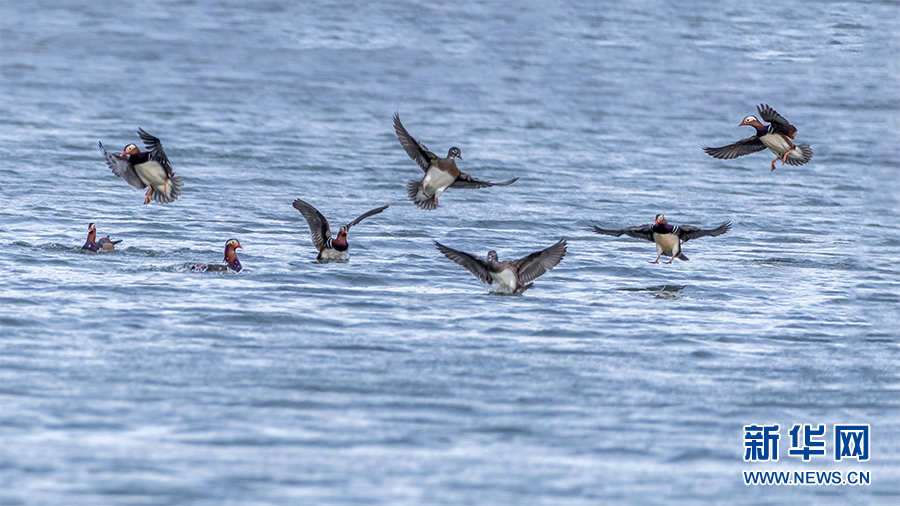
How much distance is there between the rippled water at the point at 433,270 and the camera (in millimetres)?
10062

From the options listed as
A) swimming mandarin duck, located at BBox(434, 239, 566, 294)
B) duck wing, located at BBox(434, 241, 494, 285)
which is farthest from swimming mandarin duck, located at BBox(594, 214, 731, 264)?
duck wing, located at BBox(434, 241, 494, 285)

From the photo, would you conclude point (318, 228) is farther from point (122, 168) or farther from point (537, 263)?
point (537, 263)

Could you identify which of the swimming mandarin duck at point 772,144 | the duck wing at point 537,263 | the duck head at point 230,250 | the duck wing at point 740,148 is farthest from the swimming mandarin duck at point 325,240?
the swimming mandarin duck at point 772,144

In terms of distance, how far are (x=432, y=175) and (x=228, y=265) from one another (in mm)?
3078

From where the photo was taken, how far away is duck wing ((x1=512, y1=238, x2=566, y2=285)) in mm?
15664

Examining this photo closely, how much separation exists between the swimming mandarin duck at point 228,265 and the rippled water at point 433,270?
0.15m

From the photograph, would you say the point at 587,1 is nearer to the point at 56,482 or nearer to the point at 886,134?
the point at 886,134

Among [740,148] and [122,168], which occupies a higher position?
[740,148]

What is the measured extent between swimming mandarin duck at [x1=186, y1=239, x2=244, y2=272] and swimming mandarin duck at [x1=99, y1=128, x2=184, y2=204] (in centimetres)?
123

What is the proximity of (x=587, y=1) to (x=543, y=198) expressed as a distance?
22.5 meters

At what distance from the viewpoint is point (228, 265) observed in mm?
16844

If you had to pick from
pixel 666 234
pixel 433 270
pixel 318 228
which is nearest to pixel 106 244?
pixel 318 228

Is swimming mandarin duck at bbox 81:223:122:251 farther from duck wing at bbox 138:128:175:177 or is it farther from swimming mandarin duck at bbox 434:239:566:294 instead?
swimming mandarin duck at bbox 434:239:566:294

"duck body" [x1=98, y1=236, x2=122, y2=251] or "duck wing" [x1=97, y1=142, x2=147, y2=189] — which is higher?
"duck wing" [x1=97, y1=142, x2=147, y2=189]
